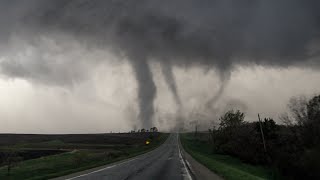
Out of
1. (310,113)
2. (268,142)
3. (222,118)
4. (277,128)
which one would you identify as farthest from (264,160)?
(222,118)

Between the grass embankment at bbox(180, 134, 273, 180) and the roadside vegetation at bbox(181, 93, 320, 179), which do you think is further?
the roadside vegetation at bbox(181, 93, 320, 179)

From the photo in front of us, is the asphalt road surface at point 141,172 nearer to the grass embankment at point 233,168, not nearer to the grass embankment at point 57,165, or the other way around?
the grass embankment at point 233,168

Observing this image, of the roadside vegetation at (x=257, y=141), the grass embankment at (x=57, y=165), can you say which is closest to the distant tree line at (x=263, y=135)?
the roadside vegetation at (x=257, y=141)

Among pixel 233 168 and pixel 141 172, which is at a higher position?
pixel 233 168

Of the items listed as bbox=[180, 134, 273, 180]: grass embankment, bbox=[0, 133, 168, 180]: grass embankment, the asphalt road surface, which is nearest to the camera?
the asphalt road surface

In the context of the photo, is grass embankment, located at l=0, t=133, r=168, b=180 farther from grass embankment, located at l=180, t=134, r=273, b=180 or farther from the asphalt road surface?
grass embankment, located at l=180, t=134, r=273, b=180

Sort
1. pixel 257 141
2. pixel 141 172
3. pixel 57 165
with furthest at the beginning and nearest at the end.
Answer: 1. pixel 257 141
2. pixel 57 165
3. pixel 141 172

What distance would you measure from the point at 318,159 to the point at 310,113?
47.5 m

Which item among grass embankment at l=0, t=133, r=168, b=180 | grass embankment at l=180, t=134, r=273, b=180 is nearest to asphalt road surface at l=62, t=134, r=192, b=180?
grass embankment at l=180, t=134, r=273, b=180

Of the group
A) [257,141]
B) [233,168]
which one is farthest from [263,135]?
[233,168]

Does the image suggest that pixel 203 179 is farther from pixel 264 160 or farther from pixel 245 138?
pixel 245 138

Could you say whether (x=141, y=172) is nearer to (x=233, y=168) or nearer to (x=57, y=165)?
(x=233, y=168)

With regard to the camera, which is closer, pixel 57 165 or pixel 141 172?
pixel 141 172

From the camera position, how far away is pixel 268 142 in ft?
255
